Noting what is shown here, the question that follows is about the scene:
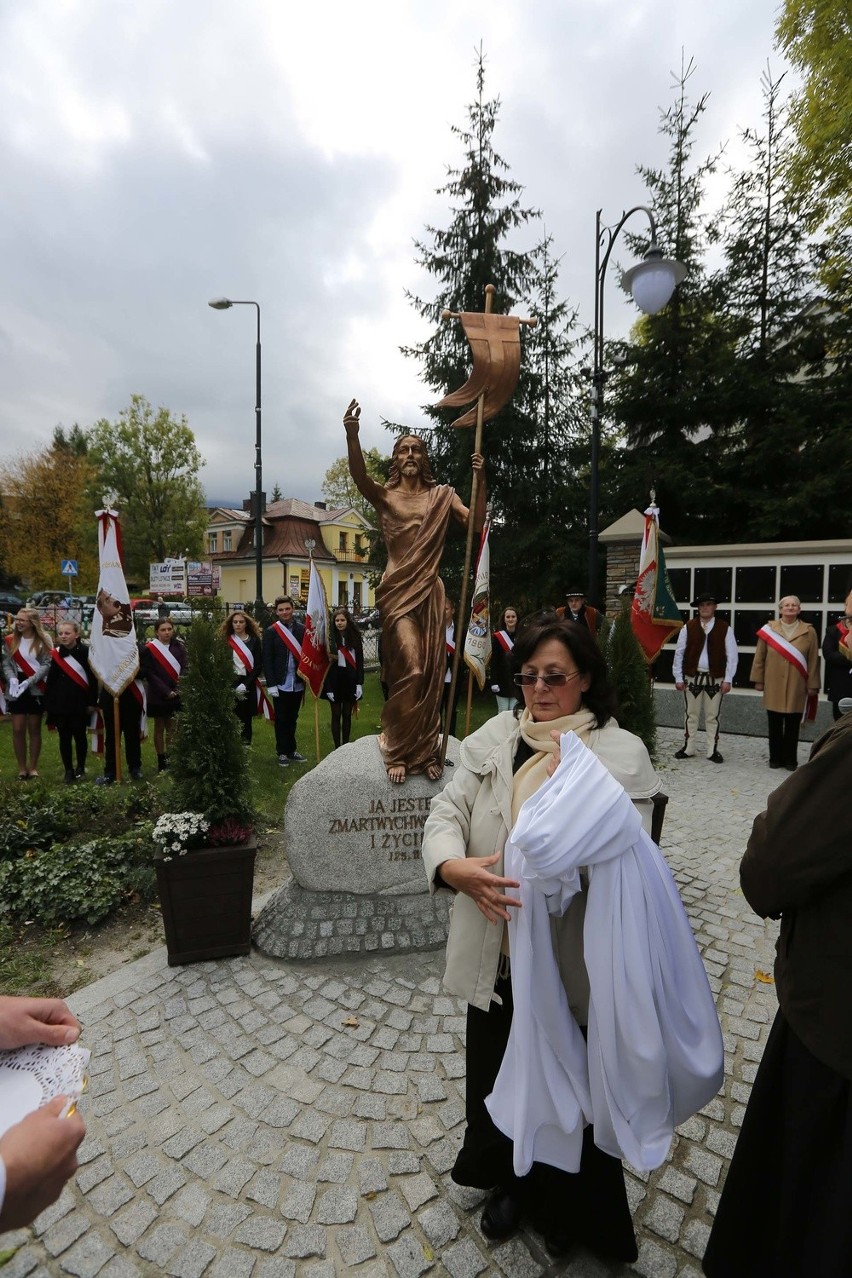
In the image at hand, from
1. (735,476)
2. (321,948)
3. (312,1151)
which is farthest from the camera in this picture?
(735,476)

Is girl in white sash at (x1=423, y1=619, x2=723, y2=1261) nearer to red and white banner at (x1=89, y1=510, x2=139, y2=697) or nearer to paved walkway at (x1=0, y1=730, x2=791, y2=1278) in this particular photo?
paved walkway at (x1=0, y1=730, x2=791, y2=1278)

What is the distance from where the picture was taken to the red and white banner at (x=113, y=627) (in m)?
6.48

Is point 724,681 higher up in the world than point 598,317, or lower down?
lower down

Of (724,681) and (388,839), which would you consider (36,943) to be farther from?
(724,681)

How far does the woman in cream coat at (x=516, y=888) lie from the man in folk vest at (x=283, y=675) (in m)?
6.84

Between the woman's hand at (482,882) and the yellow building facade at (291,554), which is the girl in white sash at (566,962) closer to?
the woman's hand at (482,882)

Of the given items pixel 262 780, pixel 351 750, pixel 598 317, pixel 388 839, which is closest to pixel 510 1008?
pixel 388 839

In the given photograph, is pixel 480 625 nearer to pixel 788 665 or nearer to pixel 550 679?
pixel 788 665

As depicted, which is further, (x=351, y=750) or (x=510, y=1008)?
(x=351, y=750)

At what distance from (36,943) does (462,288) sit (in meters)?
14.8

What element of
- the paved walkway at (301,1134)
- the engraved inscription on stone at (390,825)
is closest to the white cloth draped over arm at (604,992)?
the paved walkway at (301,1134)

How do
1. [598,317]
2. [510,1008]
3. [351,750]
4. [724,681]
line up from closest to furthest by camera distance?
1. [510,1008]
2. [351,750]
3. [724,681]
4. [598,317]

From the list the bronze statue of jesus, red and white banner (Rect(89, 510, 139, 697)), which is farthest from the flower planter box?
red and white banner (Rect(89, 510, 139, 697))

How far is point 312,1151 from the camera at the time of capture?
247 centimetres
